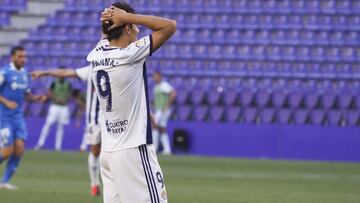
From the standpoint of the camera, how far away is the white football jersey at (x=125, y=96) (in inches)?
294

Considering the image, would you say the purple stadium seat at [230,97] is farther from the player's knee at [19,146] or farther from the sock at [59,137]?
the player's knee at [19,146]

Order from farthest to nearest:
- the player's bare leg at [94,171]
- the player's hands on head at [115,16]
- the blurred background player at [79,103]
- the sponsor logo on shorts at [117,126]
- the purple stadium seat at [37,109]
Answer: the purple stadium seat at [37,109]
the blurred background player at [79,103]
the player's bare leg at [94,171]
the sponsor logo on shorts at [117,126]
the player's hands on head at [115,16]

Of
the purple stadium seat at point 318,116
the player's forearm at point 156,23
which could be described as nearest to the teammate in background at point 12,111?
the player's forearm at point 156,23

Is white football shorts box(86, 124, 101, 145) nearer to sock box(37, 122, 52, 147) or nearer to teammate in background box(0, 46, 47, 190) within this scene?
teammate in background box(0, 46, 47, 190)

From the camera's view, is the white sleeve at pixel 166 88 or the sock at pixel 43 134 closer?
the white sleeve at pixel 166 88

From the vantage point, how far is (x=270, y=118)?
27688 mm

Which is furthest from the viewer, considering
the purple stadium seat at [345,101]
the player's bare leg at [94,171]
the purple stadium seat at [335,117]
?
the purple stadium seat at [345,101]

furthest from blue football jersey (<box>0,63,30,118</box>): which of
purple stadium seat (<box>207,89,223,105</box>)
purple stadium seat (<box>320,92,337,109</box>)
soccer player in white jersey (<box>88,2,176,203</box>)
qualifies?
purple stadium seat (<box>320,92,337,109</box>)

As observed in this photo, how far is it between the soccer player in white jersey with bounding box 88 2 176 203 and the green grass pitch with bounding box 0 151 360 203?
615 centimetres

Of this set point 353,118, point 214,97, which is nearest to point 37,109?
point 214,97

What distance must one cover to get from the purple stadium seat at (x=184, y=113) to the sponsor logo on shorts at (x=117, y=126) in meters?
21.0

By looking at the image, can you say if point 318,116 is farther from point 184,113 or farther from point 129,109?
point 129,109

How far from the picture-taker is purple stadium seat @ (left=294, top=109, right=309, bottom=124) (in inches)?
1083

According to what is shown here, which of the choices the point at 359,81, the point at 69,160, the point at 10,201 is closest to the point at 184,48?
the point at 359,81
